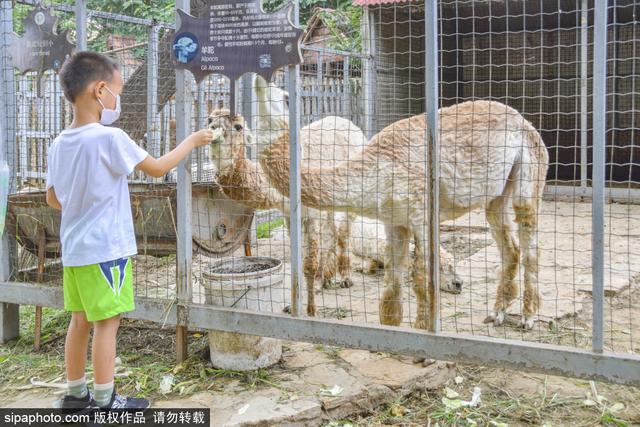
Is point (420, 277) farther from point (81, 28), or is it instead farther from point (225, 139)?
point (81, 28)

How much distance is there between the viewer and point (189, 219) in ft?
14.9

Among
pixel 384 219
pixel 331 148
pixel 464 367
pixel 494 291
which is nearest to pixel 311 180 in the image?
pixel 384 219

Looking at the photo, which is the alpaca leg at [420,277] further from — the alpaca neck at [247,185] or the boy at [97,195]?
the boy at [97,195]

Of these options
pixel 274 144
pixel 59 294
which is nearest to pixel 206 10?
pixel 274 144

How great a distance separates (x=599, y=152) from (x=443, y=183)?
5.79 feet

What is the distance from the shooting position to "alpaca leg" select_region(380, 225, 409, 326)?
496 cm

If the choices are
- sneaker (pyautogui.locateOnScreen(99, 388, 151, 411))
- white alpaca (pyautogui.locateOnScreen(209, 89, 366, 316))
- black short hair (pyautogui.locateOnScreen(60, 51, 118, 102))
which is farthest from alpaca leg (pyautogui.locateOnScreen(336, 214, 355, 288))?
black short hair (pyautogui.locateOnScreen(60, 51, 118, 102))

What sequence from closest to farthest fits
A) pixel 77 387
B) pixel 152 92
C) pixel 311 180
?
1. pixel 77 387
2. pixel 311 180
3. pixel 152 92

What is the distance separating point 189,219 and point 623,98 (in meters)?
12.7

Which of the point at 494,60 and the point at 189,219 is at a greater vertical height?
the point at 494,60

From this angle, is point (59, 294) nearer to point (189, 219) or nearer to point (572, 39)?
point (189, 219)

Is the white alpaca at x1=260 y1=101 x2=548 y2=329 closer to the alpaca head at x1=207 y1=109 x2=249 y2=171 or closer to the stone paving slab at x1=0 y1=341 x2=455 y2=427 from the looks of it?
the alpaca head at x1=207 y1=109 x2=249 y2=171

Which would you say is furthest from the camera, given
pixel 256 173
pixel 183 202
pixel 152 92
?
pixel 152 92

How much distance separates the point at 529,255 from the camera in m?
5.47
